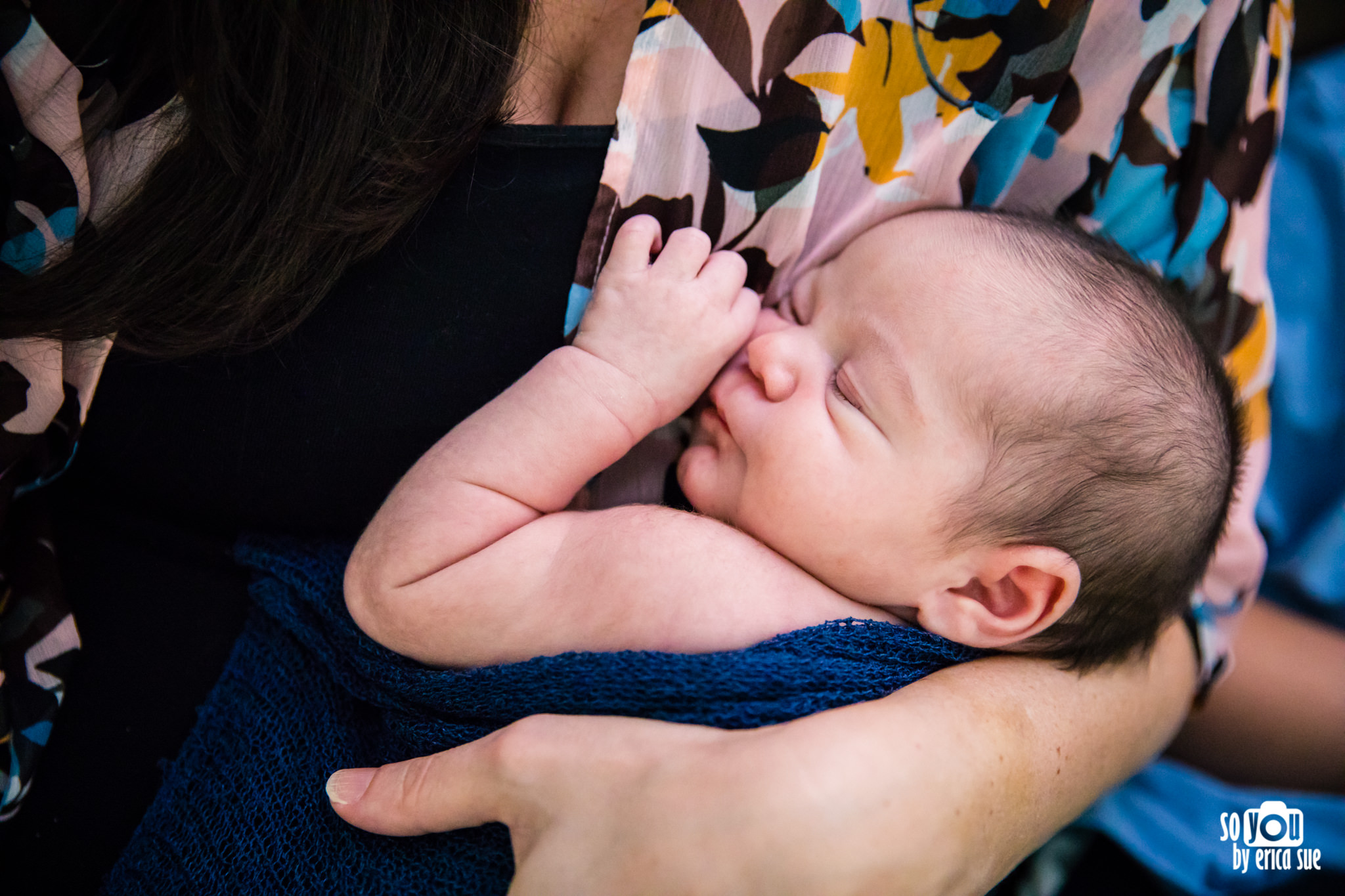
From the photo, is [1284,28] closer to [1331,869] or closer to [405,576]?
[1331,869]

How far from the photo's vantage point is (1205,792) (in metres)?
1.23

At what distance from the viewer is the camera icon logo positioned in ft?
3.82

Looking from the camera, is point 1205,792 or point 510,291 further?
point 1205,792

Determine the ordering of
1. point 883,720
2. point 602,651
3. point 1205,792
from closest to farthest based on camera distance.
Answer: point 883,720
point 602,651
point 1205,792

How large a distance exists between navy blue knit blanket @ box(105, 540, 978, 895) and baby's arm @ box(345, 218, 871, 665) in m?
0.05

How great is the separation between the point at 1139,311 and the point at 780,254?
1.37 ft

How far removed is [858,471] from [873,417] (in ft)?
0.22

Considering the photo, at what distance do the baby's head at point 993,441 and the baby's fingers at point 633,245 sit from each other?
0.17 meters

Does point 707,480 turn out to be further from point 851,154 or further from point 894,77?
point 894,77

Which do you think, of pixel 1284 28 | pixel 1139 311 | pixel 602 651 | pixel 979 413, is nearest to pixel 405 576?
pixel 602 651

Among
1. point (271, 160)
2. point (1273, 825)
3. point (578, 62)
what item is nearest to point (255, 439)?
point (271, 160)

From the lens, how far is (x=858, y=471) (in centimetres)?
87

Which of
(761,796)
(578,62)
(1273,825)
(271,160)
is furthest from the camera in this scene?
(1273,825)

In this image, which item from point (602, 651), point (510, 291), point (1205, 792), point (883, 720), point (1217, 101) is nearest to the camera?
point (883, 720)
